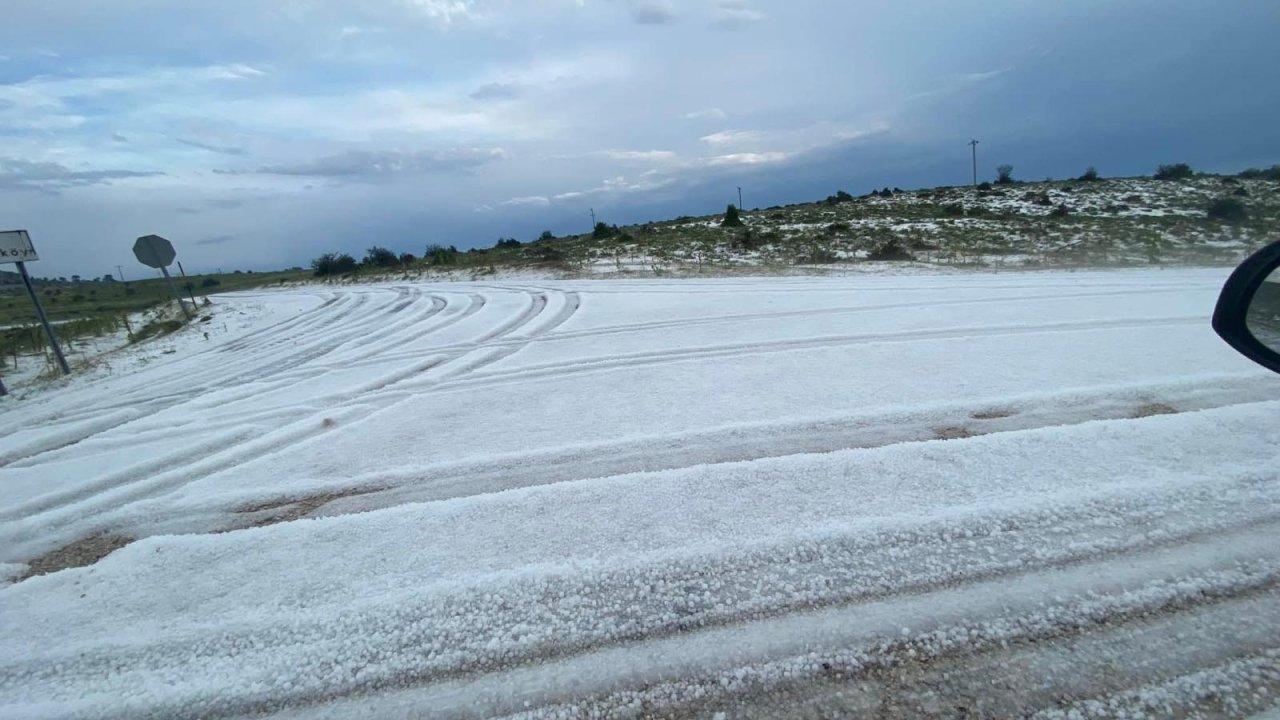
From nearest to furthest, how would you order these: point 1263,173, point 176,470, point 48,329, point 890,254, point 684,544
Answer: point 684,544
point 176,470
point 48,329
point 890,254
point 1263,173

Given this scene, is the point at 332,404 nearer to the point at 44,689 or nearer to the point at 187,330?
the point at 44,689

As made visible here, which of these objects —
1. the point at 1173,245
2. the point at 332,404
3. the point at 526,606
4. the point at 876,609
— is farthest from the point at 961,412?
the point at 1173,245

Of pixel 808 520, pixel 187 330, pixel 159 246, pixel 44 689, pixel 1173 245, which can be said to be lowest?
pixel 1173 245

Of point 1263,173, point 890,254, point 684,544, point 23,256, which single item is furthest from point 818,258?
point 1263,173

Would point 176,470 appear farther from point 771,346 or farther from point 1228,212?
point 1228,212

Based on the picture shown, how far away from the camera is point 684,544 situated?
2258mm

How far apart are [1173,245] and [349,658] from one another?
65.1 feet

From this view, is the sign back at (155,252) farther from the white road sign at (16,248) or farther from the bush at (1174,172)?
the bush at (1174,172)

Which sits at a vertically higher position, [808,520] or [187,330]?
[187,330]

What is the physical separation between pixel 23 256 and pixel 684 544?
11.9 metres

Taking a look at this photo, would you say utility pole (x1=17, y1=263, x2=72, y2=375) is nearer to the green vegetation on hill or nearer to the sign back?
the sign back

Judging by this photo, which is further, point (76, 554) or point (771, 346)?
point (771, 346)

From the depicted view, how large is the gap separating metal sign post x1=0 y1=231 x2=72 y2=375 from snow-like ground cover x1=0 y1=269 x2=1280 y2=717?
4.81 m

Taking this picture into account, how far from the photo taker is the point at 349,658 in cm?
180
